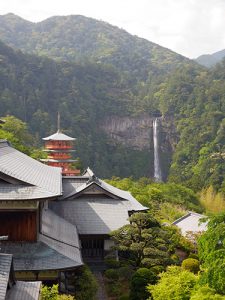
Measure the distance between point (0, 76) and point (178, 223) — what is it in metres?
72.0

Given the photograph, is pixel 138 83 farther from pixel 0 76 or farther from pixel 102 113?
pixel 0 76

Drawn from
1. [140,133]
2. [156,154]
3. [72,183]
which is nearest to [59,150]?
[72,183]

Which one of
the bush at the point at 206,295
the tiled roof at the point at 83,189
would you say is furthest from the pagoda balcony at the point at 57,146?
the bush at the point at 206,295

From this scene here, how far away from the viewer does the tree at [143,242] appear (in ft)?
55.1

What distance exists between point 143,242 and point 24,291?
7.49 metres

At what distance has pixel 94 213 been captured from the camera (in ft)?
67.3

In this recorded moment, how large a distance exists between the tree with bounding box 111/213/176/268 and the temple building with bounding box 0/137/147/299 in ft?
5.10

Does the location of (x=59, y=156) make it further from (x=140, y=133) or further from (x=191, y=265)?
(x=140, y=133)

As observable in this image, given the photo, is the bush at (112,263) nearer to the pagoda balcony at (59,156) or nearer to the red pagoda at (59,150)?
the red pagoda at (59,150)

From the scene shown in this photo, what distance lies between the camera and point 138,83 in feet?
476

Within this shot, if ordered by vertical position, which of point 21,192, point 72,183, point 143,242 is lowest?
point 143,242

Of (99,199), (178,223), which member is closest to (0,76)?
(178,223)

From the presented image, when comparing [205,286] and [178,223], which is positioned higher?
[205,286]

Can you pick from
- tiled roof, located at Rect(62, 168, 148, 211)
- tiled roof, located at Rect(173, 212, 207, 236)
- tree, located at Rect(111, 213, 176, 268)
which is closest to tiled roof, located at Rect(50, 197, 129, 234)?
tiled roof, located at Rect(62, 168, 148, 211)
